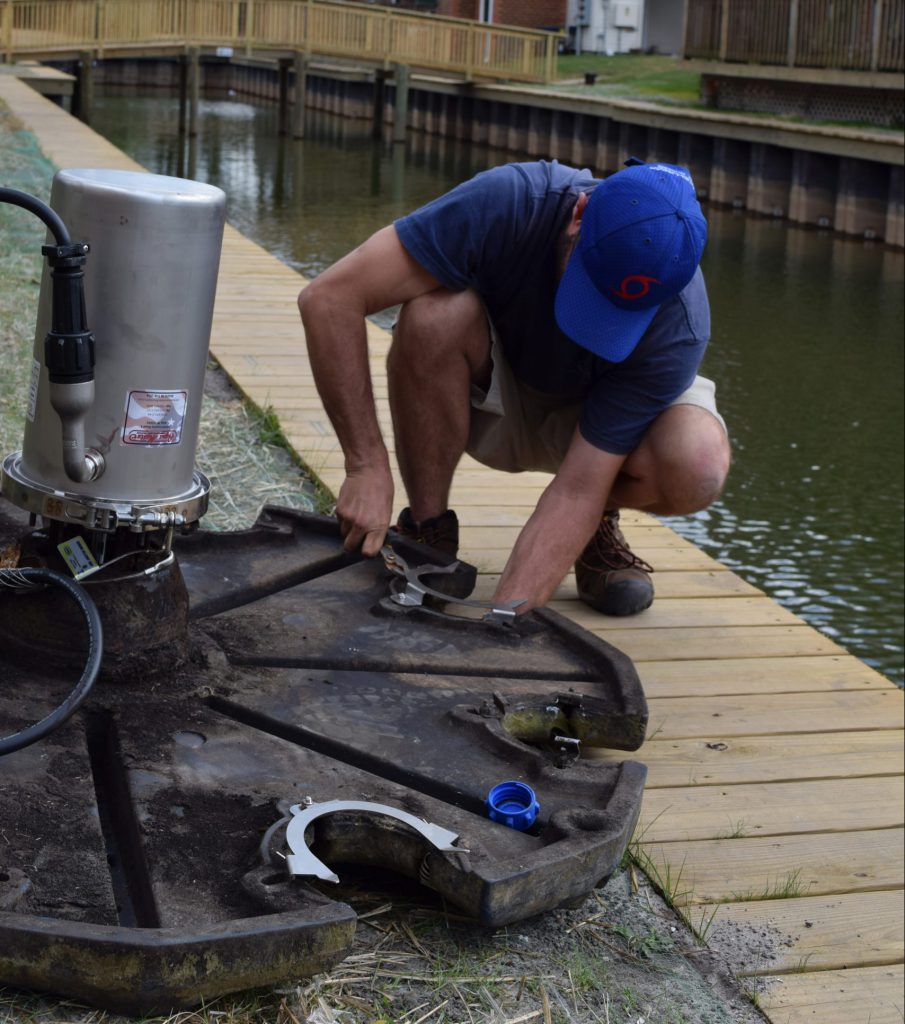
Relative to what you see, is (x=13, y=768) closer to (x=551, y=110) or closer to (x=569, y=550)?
(x=569, y=550)

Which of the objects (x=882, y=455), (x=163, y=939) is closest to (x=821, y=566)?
(x=882, y=455)

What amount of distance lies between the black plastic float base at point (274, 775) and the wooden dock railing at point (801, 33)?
15134 millimetres

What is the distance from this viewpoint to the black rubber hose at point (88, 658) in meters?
1.86

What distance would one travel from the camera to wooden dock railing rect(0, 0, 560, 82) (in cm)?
2125

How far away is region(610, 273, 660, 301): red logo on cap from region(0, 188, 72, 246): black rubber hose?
40.3 inches

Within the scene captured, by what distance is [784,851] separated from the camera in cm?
242

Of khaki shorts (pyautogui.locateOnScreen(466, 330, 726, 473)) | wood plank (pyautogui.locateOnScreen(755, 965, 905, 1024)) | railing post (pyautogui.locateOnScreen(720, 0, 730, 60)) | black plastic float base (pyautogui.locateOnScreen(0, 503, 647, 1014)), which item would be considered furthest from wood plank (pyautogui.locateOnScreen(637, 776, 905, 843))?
railing post (pyautogui.locateOnScreen(720, 0, 730, 60))

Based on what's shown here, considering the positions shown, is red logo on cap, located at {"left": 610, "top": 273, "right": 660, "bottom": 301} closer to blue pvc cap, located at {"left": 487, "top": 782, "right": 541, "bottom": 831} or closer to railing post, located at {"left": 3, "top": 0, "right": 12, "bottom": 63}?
blue pvc cap, located at {"left": 487, "top": 782, "right": 541, "bottom": 831}

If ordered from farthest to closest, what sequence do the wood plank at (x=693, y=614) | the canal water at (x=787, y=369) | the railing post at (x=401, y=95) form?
the railing post at (x=401, y=95), the canal water at (x=787, y=369), the wood plank at (x=693, y=614)

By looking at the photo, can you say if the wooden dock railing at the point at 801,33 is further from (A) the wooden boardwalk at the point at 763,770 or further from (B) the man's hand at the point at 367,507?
(B) the man's hand at the point at 367,507

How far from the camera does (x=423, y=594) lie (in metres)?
2.77

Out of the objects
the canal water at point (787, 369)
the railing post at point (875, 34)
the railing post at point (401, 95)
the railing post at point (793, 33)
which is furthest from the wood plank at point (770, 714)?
the railing post at point (401, 95)

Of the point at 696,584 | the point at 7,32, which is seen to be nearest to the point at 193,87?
the point at 7,32

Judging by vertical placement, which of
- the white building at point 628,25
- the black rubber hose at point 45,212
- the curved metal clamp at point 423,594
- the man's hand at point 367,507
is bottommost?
the curved metal clamp at point 423,594
